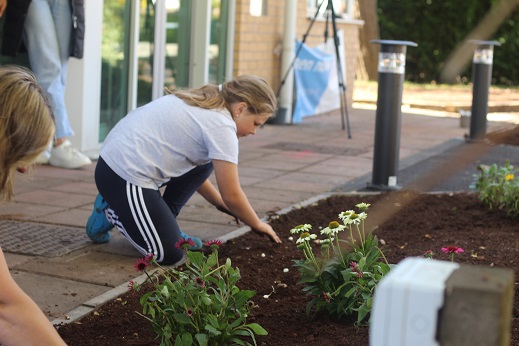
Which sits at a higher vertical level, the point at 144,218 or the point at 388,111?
the point at 388,111

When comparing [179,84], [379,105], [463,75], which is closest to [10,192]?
[379,105]

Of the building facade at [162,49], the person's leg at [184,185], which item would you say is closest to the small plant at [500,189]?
the person's leg at [184,185]

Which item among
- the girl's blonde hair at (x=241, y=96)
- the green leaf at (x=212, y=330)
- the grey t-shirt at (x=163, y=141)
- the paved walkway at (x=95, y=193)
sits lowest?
the paved walkway at (x=95, y=193)

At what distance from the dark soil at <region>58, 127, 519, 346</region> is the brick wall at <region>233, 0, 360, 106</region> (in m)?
4.77

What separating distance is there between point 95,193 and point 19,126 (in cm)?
414

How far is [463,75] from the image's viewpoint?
22.0 m

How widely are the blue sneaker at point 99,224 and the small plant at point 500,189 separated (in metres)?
2.38

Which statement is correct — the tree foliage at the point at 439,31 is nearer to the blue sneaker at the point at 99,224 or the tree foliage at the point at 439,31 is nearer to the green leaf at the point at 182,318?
the blue sneaker at the point at 99,224

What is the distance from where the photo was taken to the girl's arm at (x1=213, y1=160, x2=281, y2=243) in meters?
4.45

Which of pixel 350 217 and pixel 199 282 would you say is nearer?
pixel 199 282

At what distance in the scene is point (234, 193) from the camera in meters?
4.50

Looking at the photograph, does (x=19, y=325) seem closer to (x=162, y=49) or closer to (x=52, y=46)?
(x=52, y=46)

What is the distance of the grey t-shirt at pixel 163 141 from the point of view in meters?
4.51

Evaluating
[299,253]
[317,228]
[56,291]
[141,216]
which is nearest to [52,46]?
[317,228]
